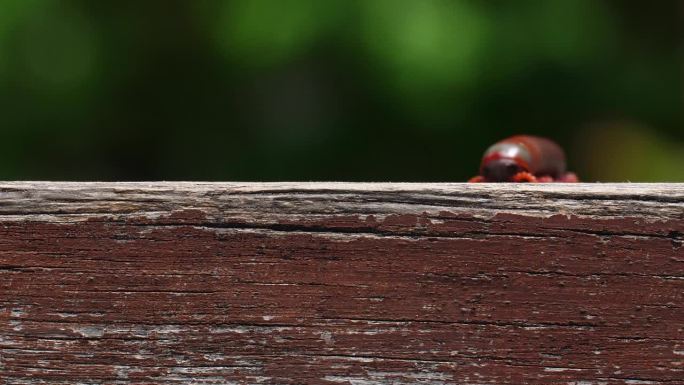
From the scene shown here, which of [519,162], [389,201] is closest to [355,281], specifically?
[389,201]

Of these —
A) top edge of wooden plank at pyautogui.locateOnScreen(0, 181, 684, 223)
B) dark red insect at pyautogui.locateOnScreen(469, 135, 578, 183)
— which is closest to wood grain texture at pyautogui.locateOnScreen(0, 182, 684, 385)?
top edge of wooden plank at pyautogui.locateOnScreen(0, 181, 684, 223)

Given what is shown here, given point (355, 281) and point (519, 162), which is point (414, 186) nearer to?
point (355, 281)

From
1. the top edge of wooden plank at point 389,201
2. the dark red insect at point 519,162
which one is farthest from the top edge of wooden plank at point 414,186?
the dark red insect at point 519,162

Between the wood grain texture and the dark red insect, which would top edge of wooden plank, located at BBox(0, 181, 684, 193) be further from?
the dark red insect

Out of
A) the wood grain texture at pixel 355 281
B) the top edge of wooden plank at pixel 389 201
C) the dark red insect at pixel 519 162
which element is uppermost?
the dark red insect at pixel 519 162

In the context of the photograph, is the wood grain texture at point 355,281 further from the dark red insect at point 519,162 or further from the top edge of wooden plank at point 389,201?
the dark red insect at point 519,162
